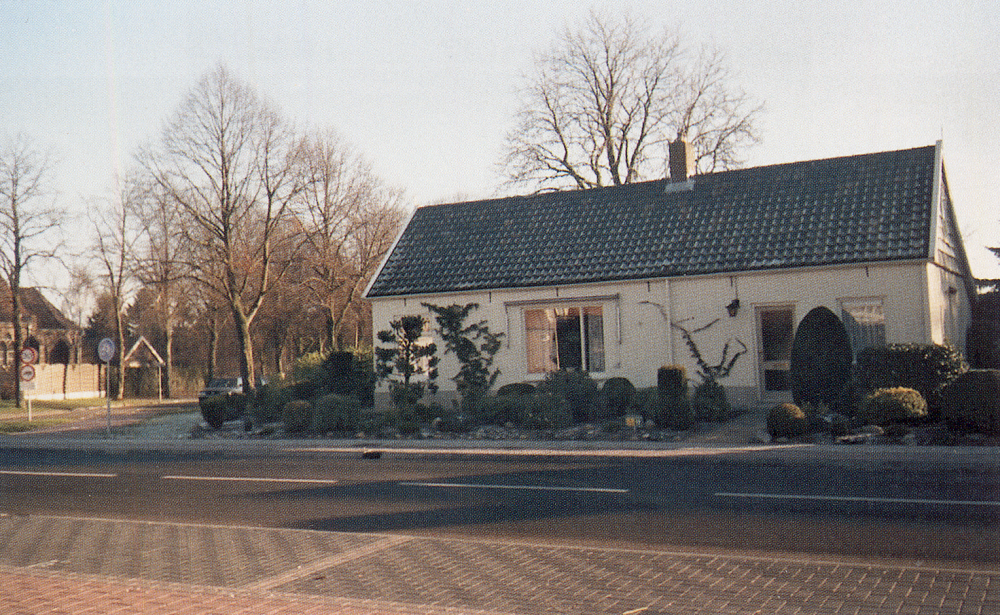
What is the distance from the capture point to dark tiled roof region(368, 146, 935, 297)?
875 inches

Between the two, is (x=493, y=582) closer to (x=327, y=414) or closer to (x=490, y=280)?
(x=327, y=414)

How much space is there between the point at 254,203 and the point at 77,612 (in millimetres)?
35628

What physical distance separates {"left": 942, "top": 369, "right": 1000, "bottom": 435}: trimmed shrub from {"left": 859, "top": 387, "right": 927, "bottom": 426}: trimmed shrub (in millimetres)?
838

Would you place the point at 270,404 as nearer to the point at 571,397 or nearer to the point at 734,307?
the point at 571,397

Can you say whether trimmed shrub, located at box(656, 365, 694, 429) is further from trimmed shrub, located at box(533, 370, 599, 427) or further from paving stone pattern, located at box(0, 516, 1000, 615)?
Answer: paving stone pattern, located at box(0, 516, 1000, 615)

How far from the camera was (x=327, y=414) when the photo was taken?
22703 mm

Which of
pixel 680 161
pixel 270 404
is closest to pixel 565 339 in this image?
pixel 680 161

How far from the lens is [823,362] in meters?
19.5

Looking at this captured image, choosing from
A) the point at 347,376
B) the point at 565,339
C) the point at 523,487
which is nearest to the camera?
the point at 523,487

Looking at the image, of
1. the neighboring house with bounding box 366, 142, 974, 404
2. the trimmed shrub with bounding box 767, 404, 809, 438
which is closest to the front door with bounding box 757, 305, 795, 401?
the neighboring house with bounding box 366, 142, 974, 404

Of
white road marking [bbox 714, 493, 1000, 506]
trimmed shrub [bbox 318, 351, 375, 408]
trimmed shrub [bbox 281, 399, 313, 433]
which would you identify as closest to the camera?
white road marking [bbox 714, 493, 1000, 506]

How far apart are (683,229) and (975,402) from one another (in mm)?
10518

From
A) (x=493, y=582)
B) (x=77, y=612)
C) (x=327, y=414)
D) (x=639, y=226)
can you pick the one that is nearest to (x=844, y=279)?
(x=639, y=226)

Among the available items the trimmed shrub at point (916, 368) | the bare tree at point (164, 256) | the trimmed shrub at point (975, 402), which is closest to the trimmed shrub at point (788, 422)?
the trimmed shrub at point (975, 402)
